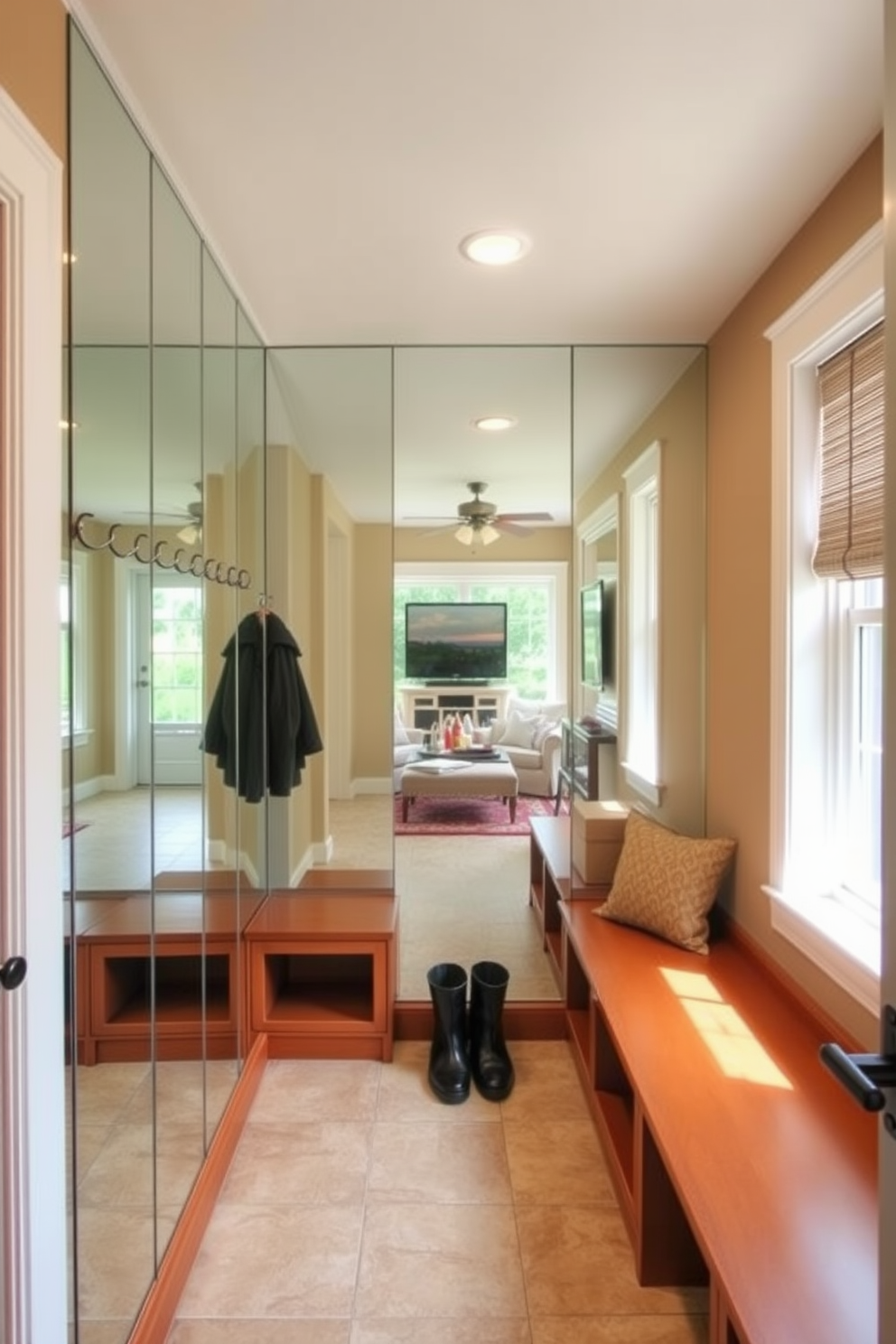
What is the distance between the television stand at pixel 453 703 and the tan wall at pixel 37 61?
204cm

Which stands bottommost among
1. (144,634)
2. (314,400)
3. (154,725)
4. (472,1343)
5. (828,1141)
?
(472,1343)

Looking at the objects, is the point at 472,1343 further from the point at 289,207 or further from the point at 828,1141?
the point at 289,207

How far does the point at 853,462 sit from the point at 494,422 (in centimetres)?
161

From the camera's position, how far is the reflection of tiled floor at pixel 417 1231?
1.48 meters

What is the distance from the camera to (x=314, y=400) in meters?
2.72

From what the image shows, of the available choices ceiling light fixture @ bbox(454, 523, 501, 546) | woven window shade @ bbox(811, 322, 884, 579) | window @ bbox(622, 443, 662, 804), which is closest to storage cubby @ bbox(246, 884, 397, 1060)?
window @ bbox(622, 443, 662, 804)

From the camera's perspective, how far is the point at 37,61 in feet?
3.59

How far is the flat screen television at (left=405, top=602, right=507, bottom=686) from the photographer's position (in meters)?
2.98

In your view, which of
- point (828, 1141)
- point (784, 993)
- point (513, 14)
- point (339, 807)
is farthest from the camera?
point (339, 807)

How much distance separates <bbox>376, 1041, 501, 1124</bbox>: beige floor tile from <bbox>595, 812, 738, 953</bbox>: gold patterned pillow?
70cm

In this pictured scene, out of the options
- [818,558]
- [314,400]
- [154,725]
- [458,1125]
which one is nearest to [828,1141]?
[458,1125]

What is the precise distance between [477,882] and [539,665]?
3.18 feet

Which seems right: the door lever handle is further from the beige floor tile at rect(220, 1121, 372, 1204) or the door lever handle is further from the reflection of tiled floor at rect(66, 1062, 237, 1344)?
the beige floor tile at rect(220, 1121, 372, 1204)

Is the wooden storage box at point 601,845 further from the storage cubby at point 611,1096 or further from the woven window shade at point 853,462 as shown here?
the woven window shade at point 853,462
